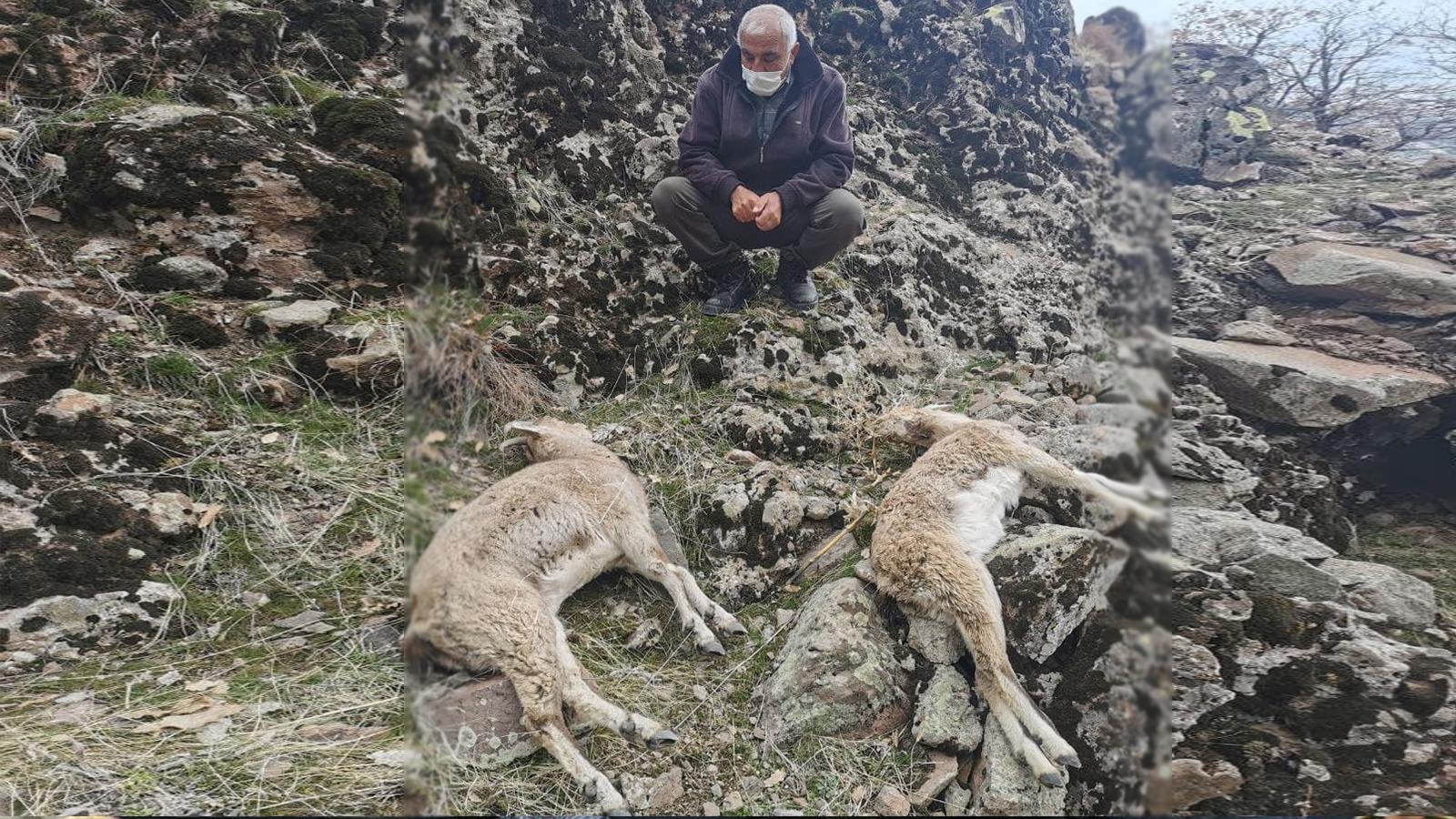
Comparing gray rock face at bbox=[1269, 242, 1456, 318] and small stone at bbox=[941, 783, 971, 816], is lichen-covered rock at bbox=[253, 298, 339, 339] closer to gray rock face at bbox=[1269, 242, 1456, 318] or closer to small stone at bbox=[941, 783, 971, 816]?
small stone at bbox=[941, 783, 971, 816]

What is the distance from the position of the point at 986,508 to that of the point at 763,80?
303 centimetres

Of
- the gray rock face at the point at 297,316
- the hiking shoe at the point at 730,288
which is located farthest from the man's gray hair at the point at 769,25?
the gray rock face at the point at 297,316

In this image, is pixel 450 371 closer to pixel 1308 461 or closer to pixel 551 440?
pixel 551 440

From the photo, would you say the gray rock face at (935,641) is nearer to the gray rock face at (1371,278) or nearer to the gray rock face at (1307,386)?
the gray rock face at (1307,386)

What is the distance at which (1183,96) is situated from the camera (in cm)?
799

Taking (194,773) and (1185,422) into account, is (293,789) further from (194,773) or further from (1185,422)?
(1185,422)

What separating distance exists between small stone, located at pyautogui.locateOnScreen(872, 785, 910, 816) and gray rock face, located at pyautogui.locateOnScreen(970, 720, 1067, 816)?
9.5 inches

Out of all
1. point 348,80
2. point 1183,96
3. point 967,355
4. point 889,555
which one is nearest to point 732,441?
point 889,555

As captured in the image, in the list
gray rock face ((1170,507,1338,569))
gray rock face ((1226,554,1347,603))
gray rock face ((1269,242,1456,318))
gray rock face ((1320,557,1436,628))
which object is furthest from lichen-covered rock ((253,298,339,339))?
gray rock face ((1269,242,1456,318))

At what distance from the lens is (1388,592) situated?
321 cm

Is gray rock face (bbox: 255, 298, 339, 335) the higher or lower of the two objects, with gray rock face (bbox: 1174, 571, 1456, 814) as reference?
higher

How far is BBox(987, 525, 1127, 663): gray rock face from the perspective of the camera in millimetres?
2502

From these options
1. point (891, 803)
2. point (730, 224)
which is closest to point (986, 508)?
point (891, 803)

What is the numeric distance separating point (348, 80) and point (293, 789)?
183 inches
